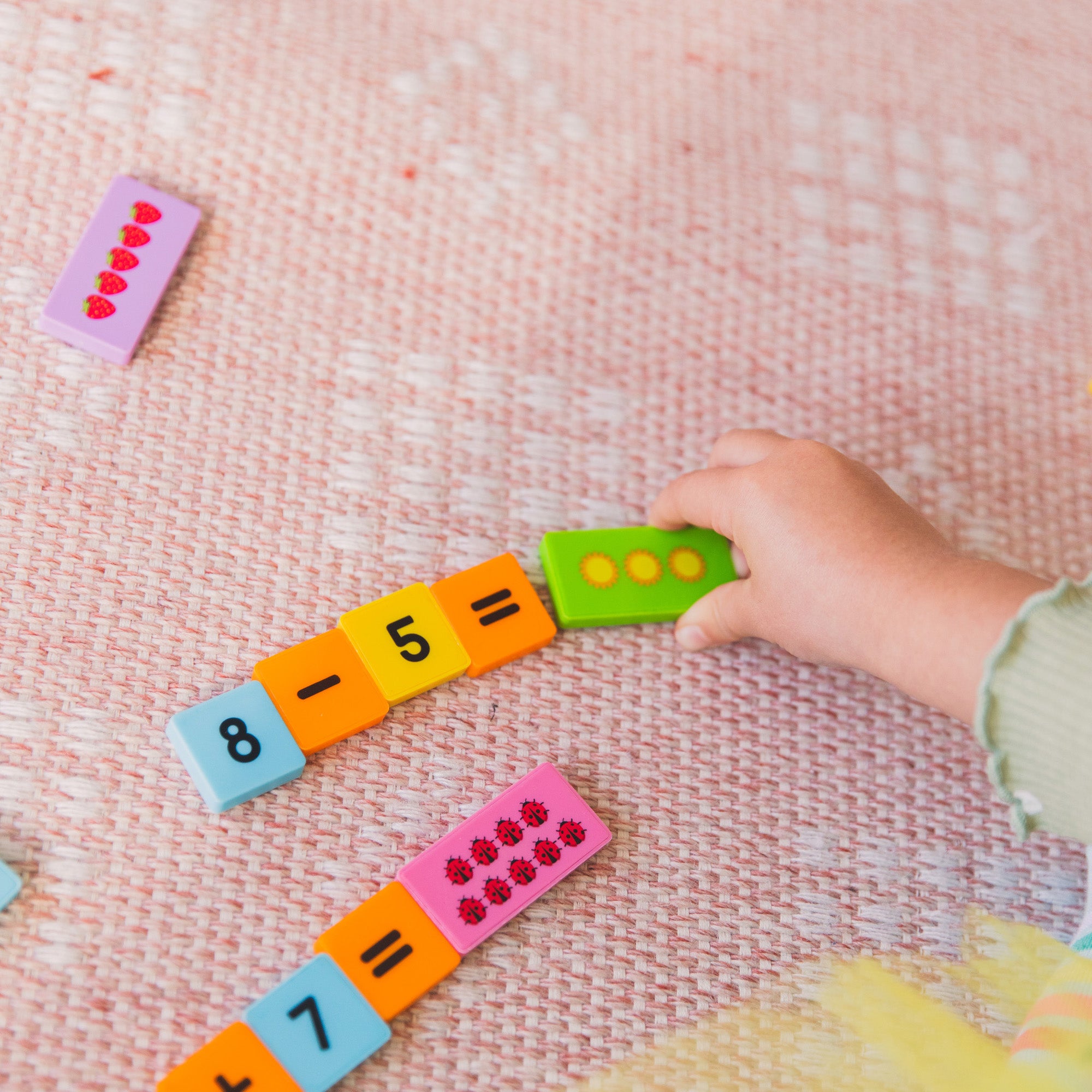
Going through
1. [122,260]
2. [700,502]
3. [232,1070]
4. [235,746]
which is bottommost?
[232,1070]

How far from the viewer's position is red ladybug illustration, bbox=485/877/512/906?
0.43 metres

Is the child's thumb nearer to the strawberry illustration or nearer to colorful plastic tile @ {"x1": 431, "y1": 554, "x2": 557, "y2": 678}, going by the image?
colorful plastic tile @ {"x1": 431, "y1": 554, "x2": 557, "y2": 678}

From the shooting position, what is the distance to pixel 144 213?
0.52 metres

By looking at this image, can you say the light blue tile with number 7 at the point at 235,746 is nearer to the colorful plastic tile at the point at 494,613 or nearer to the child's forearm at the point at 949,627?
the colorful plastic tile at the point at 494,613

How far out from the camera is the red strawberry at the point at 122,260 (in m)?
0.51

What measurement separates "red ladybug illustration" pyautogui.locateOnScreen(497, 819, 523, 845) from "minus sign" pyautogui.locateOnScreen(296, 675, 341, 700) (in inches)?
4.1

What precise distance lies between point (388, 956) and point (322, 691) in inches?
4.9

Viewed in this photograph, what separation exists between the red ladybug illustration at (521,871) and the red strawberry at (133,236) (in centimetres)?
38

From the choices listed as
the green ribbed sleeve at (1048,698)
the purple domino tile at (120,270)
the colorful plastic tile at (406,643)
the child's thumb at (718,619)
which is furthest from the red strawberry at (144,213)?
the green ribbed sleeve at (1048,698)

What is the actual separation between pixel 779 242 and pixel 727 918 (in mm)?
402

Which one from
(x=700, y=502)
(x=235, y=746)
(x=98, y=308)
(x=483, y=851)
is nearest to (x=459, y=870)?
(x=483, y=851)

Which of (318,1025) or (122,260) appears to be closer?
(318,1025)

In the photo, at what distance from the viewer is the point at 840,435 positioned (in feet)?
1.86

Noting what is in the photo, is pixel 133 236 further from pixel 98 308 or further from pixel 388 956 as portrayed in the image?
pixel 388 956
